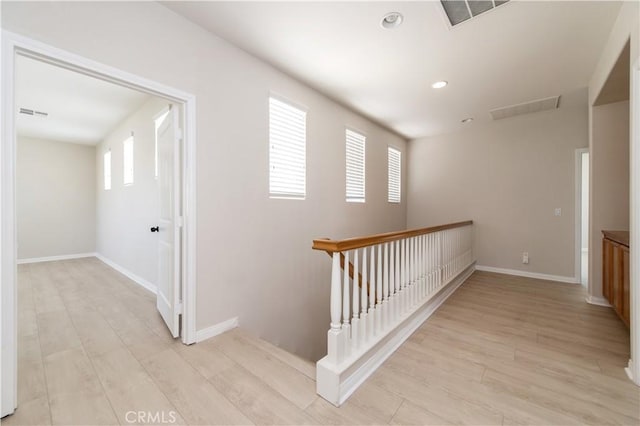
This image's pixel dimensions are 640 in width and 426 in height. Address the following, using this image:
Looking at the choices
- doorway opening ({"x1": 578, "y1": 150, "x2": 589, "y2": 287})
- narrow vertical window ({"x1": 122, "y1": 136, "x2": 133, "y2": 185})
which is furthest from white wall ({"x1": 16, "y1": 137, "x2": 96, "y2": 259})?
doorway opening ({"x1": 578, "y1": 150, "x2": 589, "y2": 287})

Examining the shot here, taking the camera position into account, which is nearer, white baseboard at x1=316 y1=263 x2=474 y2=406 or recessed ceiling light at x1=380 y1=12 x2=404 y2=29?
white baseboard at x1=316 y1=263 x2=474 y2=406

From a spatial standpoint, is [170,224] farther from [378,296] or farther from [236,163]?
[378,296]

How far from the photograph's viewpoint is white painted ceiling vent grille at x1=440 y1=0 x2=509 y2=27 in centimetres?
196

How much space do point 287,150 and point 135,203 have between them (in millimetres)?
2753

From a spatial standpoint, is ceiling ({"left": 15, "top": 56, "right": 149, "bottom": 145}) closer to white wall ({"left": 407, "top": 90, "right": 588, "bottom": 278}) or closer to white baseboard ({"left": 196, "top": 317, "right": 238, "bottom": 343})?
white baseboard ({"left": 196, "top": 317, "right": 238, "bottom": 343})

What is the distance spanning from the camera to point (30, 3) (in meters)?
1.48

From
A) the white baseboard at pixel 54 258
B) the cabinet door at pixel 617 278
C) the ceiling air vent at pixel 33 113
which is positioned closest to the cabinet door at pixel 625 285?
the cabinet door at pixel 617 278

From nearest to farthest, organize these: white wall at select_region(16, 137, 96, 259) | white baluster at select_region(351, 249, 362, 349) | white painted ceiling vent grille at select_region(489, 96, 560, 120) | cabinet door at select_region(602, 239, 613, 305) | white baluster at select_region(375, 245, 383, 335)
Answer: white baluster at select_region(351, 249, 362, 349) < white baluster at select_region(375, 245, 383, 335) < cabinet door at select_region(602, 239, 613, 305) < white painted ceiling vent grille at select_region(489, 96, 560, 120) < white wall at select_region(16, 137, 96, 259)

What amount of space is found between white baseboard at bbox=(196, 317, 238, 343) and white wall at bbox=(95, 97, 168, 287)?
1.73 meters

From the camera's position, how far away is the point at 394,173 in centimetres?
549

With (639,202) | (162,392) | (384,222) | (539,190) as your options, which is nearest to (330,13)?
(639,202)

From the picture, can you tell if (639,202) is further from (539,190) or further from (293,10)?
(539,190)

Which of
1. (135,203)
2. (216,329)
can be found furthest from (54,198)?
(216,329)

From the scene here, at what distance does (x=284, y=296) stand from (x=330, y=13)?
2744 mm
